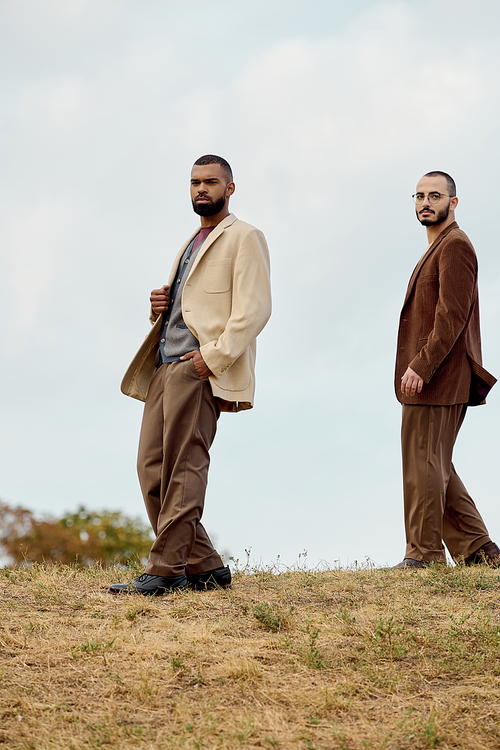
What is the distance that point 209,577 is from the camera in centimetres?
511

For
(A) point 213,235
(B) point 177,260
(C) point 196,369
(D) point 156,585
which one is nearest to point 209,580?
(D) point 156,585

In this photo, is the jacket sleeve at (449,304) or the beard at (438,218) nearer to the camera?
the jacket sleeve at (449,304)

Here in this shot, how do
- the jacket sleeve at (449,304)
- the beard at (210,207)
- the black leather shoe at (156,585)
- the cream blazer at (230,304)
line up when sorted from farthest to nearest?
1. the jacket sleeve at (449,304)
2. the beard at (210,207)
3. the cream blazer at (230,304)
4. the black leather shoe at (156,585)

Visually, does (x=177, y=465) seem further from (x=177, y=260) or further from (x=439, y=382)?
(x=439, y=382)

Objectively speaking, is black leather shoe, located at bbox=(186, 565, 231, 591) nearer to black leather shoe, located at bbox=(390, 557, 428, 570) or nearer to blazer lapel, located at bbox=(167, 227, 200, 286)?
black leather shoe, located at bbox=(390, 557, 428, 570)

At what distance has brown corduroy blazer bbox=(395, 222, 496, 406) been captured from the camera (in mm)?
5910

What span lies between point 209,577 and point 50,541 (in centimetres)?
1396

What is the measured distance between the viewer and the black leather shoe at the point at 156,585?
4785mm

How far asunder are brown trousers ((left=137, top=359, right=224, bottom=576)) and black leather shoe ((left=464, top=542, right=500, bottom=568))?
2187mm

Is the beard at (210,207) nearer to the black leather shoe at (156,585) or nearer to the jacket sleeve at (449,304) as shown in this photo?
the jacket sleeve at (449,304)

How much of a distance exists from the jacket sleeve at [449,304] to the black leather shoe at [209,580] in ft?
6.88

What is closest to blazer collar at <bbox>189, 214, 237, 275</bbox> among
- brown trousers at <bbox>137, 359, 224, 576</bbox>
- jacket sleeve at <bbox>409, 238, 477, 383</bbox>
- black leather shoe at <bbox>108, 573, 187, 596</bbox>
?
brown trousers at <bbox>137, 359, 224, 576</bbox>

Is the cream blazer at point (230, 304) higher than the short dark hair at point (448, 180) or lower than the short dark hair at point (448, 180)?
lower

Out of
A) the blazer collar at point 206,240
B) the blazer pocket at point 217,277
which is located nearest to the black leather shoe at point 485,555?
the blazer pocket at point 217,277
